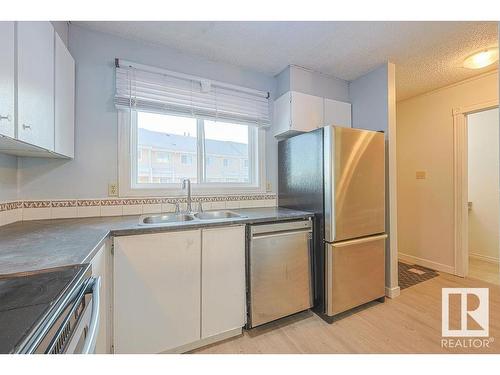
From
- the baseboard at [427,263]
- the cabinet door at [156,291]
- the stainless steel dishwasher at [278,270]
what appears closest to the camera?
the cabinet door at [156,291]

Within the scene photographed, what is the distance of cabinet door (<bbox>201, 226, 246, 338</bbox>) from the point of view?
4.90 ft

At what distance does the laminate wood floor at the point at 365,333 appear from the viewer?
148 centimetres

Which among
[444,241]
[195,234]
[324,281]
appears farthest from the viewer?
[444,241]

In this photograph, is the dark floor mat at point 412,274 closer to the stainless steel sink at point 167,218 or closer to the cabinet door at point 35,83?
the stainless steel sink at point 167,218

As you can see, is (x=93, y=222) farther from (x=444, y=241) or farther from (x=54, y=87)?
(x=444, y=241)

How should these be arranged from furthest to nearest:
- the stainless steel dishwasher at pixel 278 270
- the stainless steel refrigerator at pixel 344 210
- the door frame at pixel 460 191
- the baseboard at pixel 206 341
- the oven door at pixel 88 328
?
the door frame at pixel 460 191 → the stainless steel refrigerator at pixel 344 210 → the stainless steel dishwasher at pixel 278 270 → the baseboard at pixel 206 341 → the oven door at pixel 88 328

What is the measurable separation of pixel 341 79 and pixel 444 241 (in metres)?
2.39

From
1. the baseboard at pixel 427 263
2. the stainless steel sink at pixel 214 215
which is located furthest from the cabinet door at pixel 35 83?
the baseboard at pixel 427 263

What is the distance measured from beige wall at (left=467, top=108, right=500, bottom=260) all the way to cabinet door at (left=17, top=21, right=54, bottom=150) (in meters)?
4.70

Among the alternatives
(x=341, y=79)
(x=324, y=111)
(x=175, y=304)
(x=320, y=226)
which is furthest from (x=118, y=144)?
(x=341, y=79)

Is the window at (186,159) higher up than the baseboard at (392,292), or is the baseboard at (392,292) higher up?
the window at (186,159)

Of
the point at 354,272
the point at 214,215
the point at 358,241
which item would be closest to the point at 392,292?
the point at 354,272

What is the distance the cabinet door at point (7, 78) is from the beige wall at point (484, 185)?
474 centimetres

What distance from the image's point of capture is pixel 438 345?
59.1 inches
